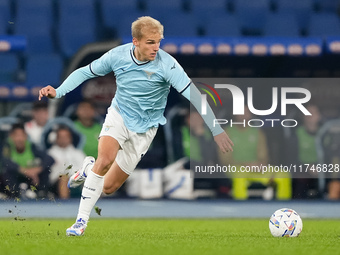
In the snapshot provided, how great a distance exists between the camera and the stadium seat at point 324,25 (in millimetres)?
13969

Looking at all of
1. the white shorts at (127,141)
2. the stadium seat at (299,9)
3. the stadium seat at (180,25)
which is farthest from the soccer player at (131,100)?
the stadium seat at (299,9)

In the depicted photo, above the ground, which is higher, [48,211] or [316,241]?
[316,241]

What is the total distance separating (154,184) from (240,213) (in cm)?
164

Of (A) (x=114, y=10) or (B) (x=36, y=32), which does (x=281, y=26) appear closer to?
(A) (x=114, y=10)

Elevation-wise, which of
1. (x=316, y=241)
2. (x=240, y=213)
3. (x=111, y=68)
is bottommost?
(x=240, y=213)

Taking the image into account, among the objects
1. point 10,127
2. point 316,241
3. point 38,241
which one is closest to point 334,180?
point 10,127

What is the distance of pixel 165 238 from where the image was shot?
714cm

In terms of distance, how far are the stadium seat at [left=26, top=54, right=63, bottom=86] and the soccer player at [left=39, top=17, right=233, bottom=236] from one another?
19.6 feet

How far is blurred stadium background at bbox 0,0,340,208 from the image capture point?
472 inches

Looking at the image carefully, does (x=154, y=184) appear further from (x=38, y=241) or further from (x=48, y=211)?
(x=38, y=241)

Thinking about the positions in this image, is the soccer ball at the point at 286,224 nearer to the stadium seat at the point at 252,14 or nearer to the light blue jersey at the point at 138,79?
the light blue jersey at the point at 138,79

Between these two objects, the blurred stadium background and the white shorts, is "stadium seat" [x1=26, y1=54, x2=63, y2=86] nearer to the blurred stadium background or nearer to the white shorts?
the blurred stadium background

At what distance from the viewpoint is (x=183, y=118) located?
12711mm

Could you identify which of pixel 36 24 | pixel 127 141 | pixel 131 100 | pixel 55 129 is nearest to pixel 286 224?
pixel 127 141
